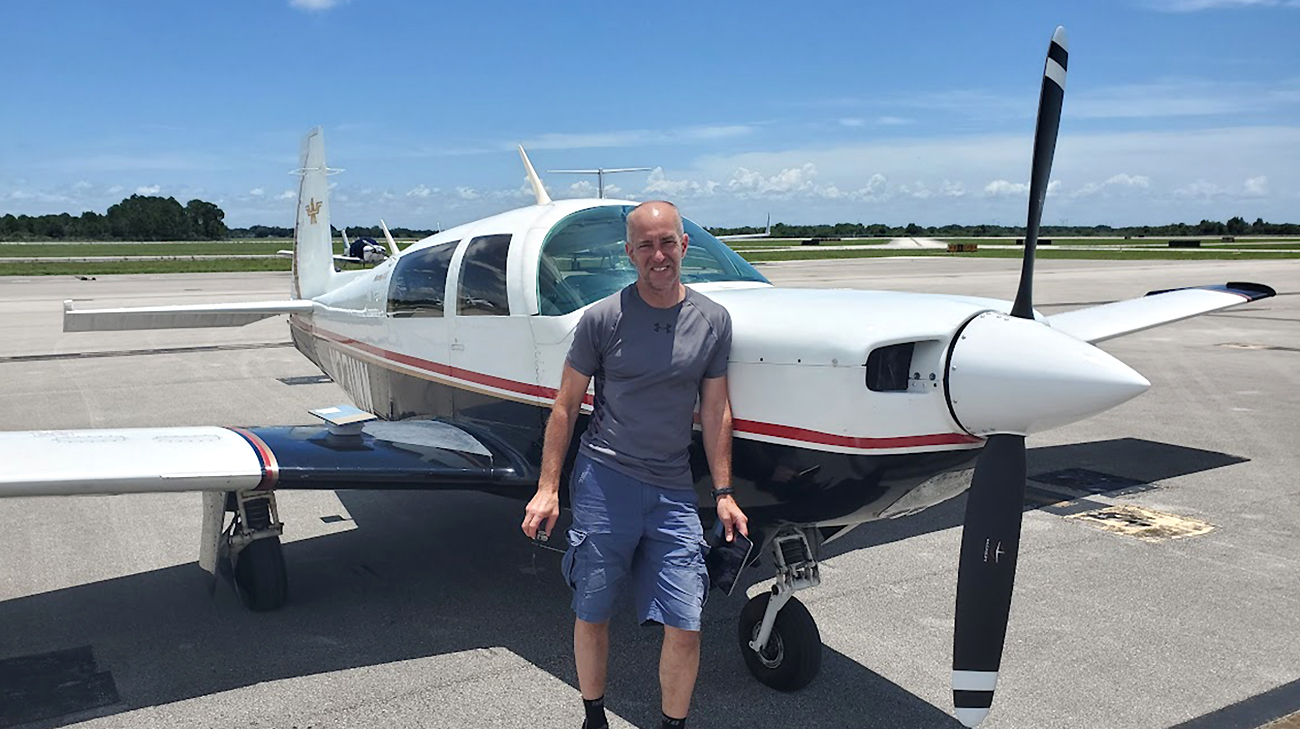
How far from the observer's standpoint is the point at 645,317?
132 inches

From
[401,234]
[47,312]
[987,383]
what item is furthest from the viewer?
[401,234]

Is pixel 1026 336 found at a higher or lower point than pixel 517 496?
higher

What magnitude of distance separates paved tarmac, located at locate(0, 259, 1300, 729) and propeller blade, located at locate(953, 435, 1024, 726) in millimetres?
528

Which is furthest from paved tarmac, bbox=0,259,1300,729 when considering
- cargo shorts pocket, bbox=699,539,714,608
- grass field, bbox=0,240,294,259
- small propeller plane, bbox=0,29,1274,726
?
grass field, bbox=0,240,294,259

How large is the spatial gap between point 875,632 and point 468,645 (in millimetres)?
1959

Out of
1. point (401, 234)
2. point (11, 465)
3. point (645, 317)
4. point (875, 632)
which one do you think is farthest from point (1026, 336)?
→ point (401, 234)

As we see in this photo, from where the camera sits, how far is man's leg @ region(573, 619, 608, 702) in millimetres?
3377

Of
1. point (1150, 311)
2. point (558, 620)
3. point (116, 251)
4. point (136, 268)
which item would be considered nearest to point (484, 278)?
point (558, 620)

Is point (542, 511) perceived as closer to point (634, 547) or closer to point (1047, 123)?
point (634, 547)

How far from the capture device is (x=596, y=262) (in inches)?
186

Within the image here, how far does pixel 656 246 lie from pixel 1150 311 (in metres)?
6.03

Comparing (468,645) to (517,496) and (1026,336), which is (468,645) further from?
(1026,336)

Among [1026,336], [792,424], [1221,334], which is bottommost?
[1221,334]

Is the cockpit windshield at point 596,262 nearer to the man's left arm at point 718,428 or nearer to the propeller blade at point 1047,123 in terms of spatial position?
the man's left arm at point 718,428
